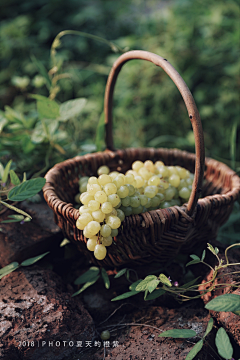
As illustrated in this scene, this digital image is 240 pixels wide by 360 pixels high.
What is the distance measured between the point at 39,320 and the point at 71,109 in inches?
37.3

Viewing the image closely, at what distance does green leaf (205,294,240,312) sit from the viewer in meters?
0.69

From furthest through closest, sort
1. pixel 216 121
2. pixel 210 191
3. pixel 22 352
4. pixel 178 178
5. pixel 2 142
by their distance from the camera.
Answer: pixel 216 121, pixel 2 142, pixel 210 191, pixel 178 178, pixel 22 352

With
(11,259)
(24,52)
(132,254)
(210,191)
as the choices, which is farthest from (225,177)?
(24,52)

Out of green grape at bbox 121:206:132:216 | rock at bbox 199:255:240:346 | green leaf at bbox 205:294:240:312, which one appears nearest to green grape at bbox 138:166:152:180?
green grape at bbox 121:206:132:216

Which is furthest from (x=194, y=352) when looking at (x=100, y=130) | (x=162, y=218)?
(x=100, y=130)

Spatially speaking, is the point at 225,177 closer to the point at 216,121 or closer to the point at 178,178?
the point at 178,178

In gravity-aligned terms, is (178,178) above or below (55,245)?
above

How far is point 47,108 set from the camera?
4.31 feet

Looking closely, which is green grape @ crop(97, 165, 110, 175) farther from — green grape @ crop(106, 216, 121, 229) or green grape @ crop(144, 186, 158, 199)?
green grape @ crop(106, 216, 121, 229)

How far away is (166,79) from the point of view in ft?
6.81

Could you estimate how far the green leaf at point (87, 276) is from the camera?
101 centimetres

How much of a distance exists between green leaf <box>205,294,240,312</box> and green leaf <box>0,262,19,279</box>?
0.65 meters

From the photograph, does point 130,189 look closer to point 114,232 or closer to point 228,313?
point 114,232

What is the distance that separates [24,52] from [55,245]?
6.71ft
